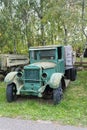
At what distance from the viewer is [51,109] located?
6.18m

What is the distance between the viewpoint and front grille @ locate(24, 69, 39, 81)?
707 cm

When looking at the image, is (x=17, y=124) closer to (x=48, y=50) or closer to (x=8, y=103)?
(x=8, y=103)

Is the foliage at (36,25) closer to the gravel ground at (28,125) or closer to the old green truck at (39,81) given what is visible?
the old green truck at (39,81)

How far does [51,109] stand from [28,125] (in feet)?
4.32

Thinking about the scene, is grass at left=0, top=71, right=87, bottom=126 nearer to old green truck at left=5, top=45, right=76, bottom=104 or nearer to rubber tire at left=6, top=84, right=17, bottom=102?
rubber tire at left=6, top=84, right=17, bottom=102

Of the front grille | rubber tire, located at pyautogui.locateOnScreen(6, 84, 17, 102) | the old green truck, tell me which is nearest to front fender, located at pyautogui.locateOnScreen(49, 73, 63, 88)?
the old green truck

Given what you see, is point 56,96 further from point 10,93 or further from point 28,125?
point 28,125

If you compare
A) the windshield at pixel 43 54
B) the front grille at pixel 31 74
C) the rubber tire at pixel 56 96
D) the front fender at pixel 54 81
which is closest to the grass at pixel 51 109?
the rubber tire at pixel 56 96

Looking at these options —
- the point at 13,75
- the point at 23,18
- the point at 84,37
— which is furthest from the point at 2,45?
the point at 13,75

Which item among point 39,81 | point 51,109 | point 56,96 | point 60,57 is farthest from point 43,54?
point 51,109

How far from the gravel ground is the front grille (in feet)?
6.62

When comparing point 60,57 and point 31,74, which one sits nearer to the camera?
point 31,74

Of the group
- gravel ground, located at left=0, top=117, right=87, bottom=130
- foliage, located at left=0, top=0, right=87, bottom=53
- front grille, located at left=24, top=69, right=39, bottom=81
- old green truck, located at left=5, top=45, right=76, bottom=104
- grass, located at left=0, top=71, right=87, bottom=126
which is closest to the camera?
gravel ground, located at left=0, top=117, right=87, bottom=130

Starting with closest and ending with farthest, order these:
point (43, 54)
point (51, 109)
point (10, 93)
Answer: point (51, 109)
point (10, 93)
point (43, 54)
